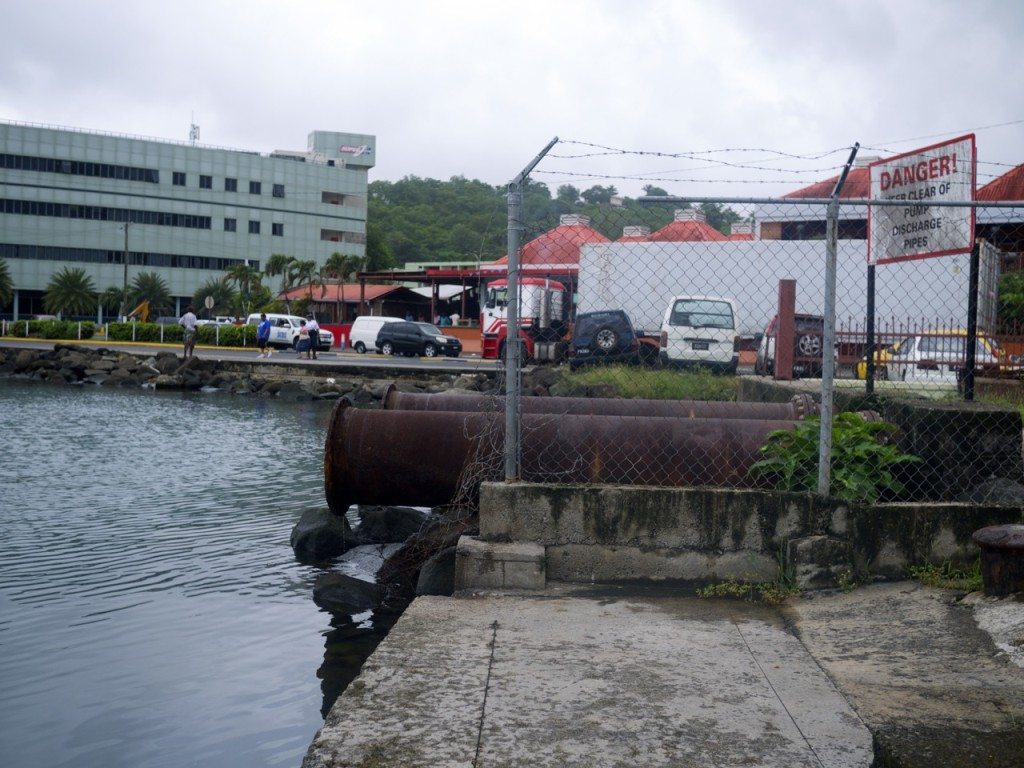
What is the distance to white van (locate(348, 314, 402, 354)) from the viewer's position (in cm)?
4706

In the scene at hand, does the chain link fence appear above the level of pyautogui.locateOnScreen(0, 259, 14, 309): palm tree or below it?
below

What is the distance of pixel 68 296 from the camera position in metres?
72.9

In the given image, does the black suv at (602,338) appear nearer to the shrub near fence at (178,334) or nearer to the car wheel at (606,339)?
the car wheel at (606,339)

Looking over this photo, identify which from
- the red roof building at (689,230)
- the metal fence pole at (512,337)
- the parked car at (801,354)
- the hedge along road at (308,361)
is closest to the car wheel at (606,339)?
the red roof building at (689,230)

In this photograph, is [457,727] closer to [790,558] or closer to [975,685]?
[975,685]

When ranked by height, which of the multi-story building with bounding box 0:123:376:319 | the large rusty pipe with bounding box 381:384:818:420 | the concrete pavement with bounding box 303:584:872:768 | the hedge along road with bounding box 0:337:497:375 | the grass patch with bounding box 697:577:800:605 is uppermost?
the multi-story building with bounding box 0:123:376:319

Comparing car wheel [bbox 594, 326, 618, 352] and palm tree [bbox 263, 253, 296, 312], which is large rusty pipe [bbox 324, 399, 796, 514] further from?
Result: palm tree [bbox 263, 253, 296, 312]

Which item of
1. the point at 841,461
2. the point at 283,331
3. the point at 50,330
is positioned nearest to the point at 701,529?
the point at 841,461

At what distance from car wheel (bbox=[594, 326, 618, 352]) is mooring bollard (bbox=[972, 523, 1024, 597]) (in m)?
14.9

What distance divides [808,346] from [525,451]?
778cm

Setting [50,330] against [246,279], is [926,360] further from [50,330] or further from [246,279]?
[246,279]

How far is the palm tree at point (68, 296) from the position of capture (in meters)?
72.8

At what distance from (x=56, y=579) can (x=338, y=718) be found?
19.4ft

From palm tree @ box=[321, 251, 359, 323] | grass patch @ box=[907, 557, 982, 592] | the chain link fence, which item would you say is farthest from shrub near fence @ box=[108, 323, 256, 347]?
grass patch @ box=[907, 557, 982, 592]
